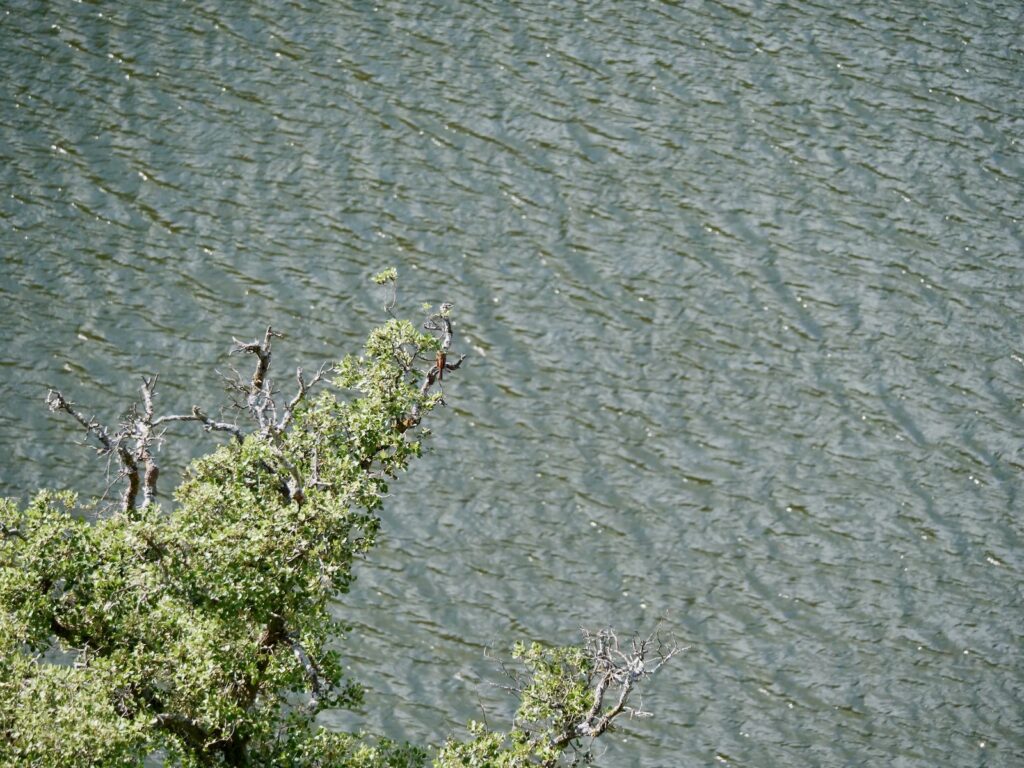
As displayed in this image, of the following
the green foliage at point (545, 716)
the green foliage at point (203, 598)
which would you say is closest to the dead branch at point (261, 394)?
the green foliage at point (203, 598)

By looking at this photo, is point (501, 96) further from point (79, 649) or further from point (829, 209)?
point (79, 649)

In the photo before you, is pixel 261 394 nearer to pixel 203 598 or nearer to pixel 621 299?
pixel 203 598

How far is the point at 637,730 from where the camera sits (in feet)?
77.5

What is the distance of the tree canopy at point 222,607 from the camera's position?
44.6ft

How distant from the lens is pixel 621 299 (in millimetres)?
31812

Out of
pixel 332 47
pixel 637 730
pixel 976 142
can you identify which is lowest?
pixel 637 730

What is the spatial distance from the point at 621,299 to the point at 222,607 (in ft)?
61.2

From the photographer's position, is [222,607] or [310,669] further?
[310,669]

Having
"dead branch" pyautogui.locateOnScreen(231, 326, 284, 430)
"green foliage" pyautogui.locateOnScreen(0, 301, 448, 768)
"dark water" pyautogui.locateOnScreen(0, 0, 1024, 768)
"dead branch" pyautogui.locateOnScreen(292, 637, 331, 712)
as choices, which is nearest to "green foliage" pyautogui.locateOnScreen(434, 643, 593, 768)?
"dead branch" pyautogui.locateOnScreen(292, 637, 331, 712)

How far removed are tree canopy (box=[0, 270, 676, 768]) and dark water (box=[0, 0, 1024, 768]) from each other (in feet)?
25.8

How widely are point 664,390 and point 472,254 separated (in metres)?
5.90

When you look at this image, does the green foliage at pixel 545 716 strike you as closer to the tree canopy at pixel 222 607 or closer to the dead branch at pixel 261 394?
the tree canopy at pixel 222 607

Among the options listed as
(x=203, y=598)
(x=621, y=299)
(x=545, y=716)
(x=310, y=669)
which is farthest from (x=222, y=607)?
(x=621, y=299)

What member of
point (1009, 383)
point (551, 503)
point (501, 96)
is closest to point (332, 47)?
point (501, 96)
